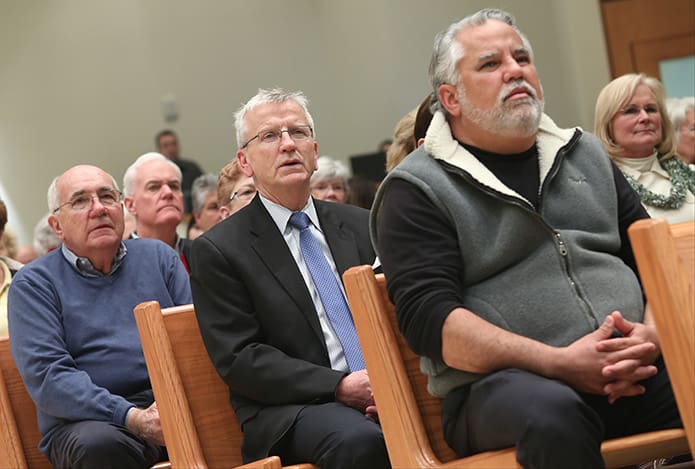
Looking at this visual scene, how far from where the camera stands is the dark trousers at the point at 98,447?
292 centimetres

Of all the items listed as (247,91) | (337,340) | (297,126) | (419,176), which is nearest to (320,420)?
(337,340)

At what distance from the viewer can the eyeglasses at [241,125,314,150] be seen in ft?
10.2

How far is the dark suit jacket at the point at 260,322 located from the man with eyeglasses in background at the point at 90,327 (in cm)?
45

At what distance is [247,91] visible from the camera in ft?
34.2

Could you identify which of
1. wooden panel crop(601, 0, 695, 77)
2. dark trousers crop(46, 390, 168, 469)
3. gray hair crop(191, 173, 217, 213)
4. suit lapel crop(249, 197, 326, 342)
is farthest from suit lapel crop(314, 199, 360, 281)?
wooden panel crop(601, 0, 695, 77)

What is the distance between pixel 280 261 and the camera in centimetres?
286

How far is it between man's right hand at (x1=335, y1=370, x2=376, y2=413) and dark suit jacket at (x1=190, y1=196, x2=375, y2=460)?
25mm

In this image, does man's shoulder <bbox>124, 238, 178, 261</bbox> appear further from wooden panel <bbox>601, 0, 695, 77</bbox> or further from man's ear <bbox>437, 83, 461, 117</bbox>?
wooden panel <bbox>601, 0, 695, 77</bbox>

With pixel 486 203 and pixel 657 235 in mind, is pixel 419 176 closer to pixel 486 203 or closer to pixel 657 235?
pixel 486 203

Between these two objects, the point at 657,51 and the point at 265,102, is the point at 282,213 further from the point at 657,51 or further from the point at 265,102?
the point at 657,51

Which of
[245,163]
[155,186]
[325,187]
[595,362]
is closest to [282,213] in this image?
[245,163]

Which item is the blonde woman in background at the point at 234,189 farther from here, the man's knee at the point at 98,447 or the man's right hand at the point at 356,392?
the man's right hand at the point at 356,392

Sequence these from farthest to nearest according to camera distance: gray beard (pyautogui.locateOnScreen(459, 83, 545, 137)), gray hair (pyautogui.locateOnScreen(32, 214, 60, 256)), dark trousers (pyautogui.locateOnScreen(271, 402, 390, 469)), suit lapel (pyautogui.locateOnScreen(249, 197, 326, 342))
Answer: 1. gray hair (pyautogui.locateOnScreen(32, 214, 60, 256))
2. suit lapel (pyautogui.locateOnScreen(249, 197, 326, 342))
3. dark trousers (pyautogui.locateOnScreen(271, 402, 390, 469))
4. gray beard (pyautogui.locateOnScreen(459, 83, 545, 137))

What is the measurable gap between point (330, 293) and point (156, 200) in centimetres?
186
